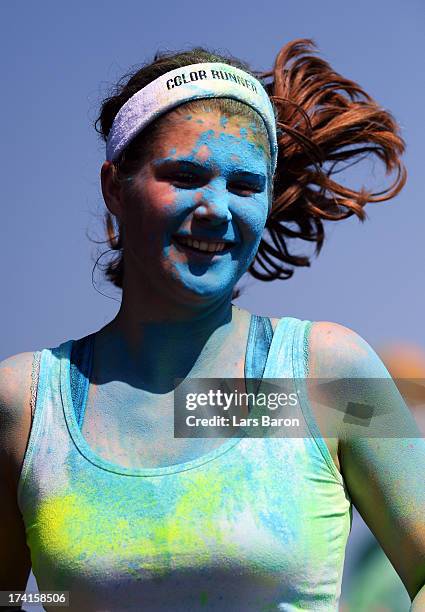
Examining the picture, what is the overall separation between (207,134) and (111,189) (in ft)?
1.09

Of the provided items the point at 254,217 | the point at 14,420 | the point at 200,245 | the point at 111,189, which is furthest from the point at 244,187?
the point at 14,420

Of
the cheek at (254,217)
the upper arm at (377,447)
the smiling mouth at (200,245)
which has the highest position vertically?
the cheek at (254,217)

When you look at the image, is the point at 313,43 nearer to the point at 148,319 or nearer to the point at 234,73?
the point at 234,73

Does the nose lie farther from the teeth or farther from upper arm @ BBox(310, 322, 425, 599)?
upper arm @ BBox(310, 322, 425, 599)

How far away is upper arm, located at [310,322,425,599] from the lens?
313cm

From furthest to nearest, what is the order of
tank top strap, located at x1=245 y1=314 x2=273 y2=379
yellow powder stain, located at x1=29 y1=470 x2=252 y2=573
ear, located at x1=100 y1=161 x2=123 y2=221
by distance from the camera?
ear, located at x1=100 y1=161 x2=123 y2=221, tank top strap, located at x1=245 y1=314 x2=273 y2=379, yellow powder stain, located at x1=29 y1=470 x2=252 y2=573

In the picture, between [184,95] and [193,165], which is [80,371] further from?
[184,95]

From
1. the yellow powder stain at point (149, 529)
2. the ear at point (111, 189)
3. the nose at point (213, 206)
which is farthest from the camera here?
the ear at point (111, 189)

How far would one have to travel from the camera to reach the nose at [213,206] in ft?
10.3

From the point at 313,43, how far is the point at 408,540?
5.39 feet

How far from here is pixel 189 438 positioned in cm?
324

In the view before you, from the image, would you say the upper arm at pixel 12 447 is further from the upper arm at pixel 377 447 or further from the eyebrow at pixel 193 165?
the upper arm at pixel 377 447

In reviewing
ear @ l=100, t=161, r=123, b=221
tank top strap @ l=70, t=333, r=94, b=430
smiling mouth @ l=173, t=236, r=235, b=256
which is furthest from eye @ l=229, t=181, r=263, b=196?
tank top strap @ l=70, t=333, r=94, b=430

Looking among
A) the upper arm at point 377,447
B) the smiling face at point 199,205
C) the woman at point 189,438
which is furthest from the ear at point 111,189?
the upper arm at point 377,447
